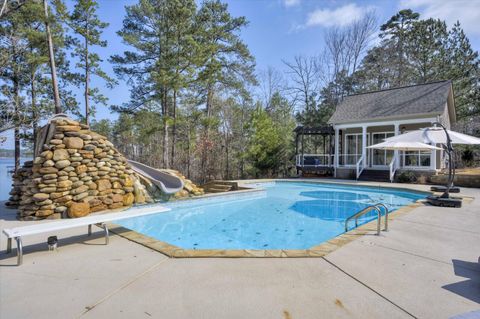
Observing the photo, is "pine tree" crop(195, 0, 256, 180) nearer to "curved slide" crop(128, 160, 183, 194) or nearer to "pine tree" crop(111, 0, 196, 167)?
"pine tree" crop(111, 0, 196, 167)

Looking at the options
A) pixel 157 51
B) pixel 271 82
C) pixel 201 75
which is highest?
pixel 271 82

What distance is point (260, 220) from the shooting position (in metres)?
6.99

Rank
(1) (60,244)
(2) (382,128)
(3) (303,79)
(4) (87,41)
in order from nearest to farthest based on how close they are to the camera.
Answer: (1) (60,244) → (4) (87,41) → (2) (382,128) → (3) (303,79)

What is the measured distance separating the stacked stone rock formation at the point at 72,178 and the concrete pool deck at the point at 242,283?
1851 millimetres

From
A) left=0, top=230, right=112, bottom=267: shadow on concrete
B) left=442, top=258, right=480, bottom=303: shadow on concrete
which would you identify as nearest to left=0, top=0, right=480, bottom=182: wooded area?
left=0, top=230, right=112, bottom=267: shadow on concrete

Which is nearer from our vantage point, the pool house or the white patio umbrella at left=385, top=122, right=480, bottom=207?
the white patio umbrella at left=385, top=122, right=480, bottom=207

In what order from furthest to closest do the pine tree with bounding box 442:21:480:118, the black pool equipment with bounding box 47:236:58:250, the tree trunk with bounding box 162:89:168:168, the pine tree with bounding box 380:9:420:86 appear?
the pine tree with bounding box 380:9:420:86
the pine tree with bounding box 442:21:480:118
the tree trunk with bounding box 162:89:168:168
the black pool equipment with bounding box 47:236:58:250

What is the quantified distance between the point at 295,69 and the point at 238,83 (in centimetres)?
1149

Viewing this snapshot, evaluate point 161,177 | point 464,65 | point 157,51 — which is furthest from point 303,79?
point 161,177

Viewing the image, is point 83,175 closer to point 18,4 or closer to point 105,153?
point 105,153

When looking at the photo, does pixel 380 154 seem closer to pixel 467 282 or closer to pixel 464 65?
pixel 464 65

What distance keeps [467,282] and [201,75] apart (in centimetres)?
1325

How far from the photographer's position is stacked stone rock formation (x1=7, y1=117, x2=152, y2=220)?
5.52 meters

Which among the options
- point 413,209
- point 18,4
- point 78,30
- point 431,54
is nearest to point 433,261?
point 413,209
